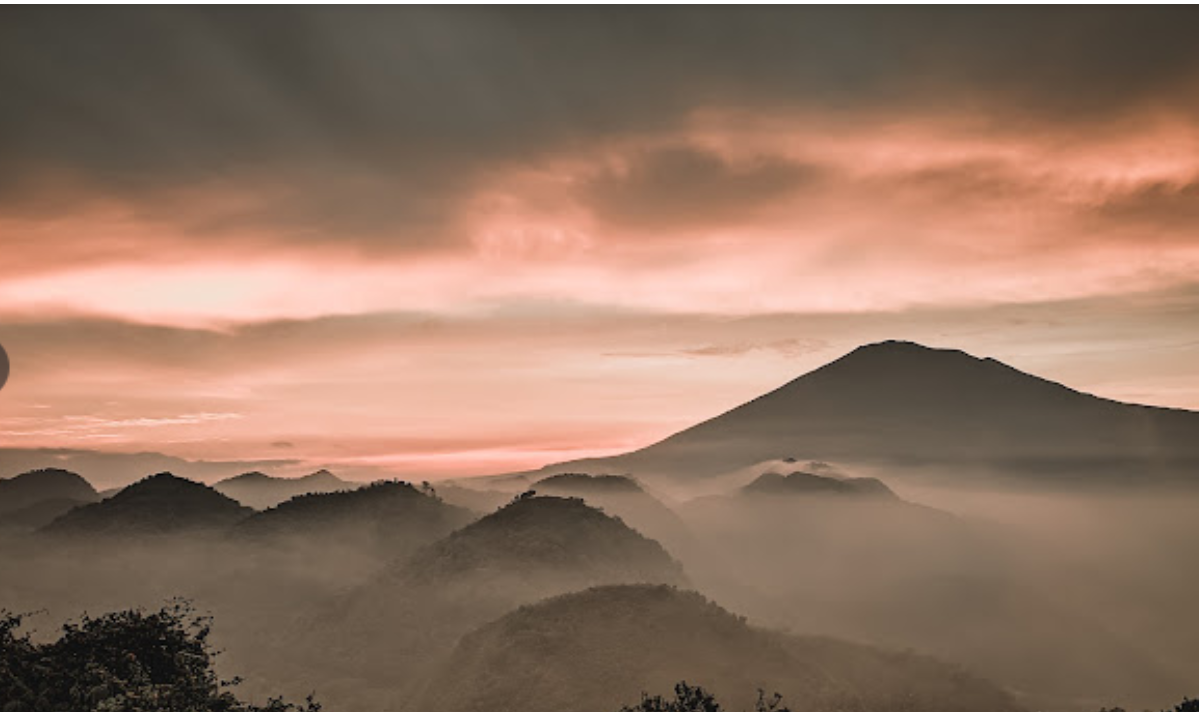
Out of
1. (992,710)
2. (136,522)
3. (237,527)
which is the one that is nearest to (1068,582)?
(992,710)

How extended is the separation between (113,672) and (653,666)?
1371 inches

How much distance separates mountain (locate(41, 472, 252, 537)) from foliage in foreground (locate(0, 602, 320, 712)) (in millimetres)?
111613

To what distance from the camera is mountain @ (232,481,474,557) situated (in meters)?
124

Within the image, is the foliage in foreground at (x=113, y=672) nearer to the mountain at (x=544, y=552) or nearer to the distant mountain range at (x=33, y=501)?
the mountain at (x=544, y=552)

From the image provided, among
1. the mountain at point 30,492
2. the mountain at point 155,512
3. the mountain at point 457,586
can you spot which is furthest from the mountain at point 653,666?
the mountain at point 30,492

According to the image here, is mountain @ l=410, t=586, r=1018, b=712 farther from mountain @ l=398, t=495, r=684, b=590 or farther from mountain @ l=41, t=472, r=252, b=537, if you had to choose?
mountain @ l=41, t=472, r=252, b=537

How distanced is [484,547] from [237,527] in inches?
2112

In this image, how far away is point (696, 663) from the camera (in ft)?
185

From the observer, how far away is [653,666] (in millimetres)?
55688

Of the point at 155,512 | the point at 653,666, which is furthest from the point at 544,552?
the point at 155,512

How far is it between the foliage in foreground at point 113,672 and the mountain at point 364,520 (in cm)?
8822

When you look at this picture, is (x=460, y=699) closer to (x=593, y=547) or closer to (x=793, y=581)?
(x=593, y=547)

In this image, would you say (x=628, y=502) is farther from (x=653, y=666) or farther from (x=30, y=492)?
(x=30, y=492)

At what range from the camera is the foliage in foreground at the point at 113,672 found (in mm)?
25188
